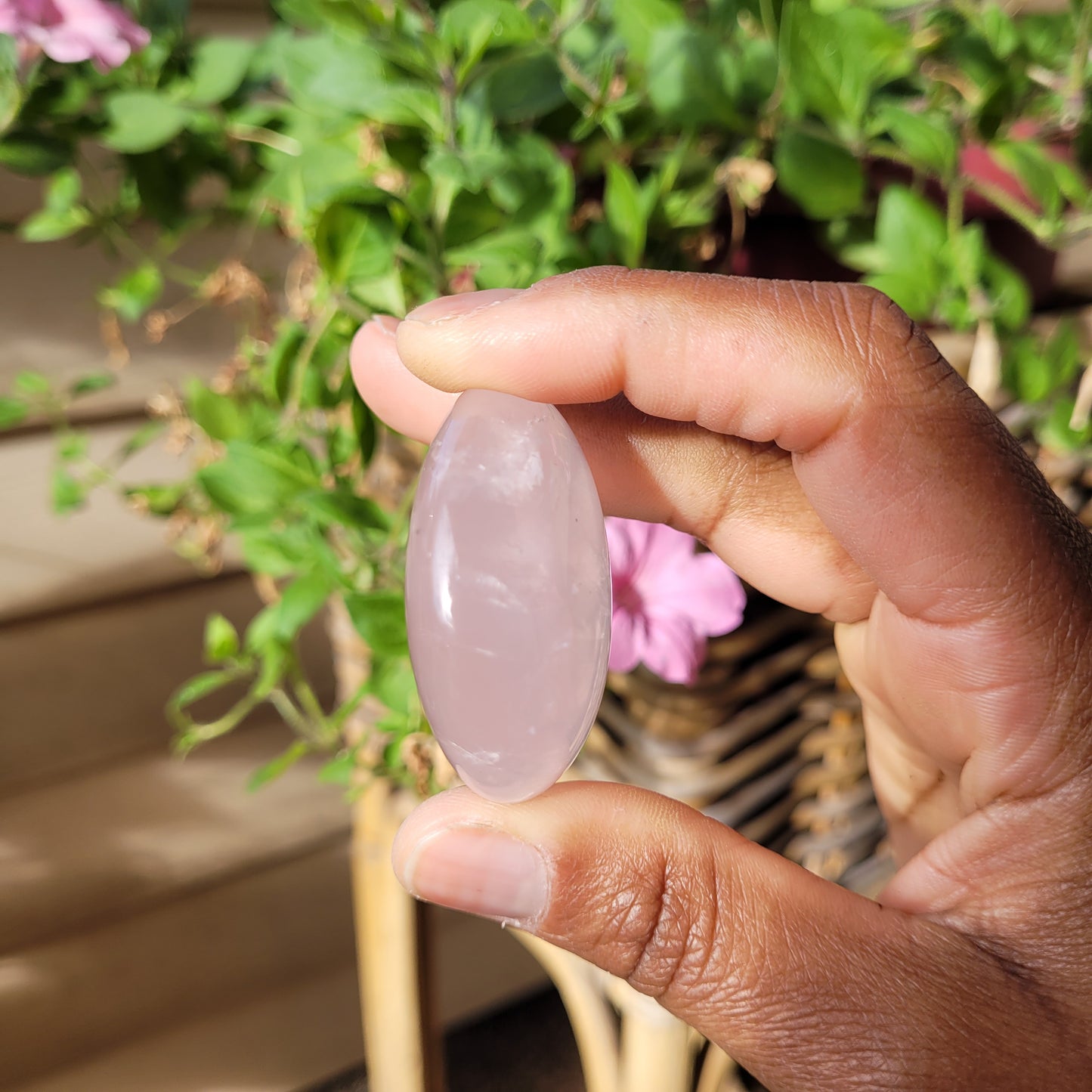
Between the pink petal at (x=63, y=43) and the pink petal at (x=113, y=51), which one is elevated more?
the pink petal at (x=63, y=43)

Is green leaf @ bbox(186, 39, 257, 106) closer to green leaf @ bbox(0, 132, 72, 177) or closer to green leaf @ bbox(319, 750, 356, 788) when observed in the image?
green leaf @ bbox(0, 132, 72, 177)

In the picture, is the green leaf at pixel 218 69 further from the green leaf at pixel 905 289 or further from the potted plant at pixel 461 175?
the green leaf at pixel 905 289

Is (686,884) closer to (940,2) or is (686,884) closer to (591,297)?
(591,297)

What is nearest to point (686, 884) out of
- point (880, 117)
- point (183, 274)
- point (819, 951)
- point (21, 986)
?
point (819, 951)

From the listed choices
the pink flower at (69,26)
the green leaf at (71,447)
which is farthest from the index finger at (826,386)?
the green leaf at (71,447)

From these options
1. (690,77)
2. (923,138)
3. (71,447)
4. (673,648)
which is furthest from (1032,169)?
(71,447)

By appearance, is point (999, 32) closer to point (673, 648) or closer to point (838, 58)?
point (838, 58)

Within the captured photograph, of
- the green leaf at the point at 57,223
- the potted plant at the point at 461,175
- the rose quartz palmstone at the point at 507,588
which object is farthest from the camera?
the green leaf at the point at 57,223
